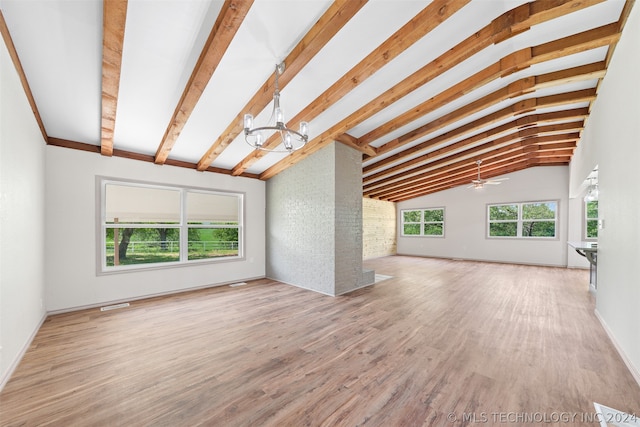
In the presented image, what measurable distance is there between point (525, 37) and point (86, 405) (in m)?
5.40

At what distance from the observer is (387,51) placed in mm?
2549

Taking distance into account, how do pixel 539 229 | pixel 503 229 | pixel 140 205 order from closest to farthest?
pixel 140 205, pixel 539 229, pixel 503 229

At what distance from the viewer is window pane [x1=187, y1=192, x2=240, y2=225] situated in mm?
5231

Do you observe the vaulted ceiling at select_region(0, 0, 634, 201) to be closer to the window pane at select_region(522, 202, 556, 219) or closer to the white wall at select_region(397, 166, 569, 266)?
the white wall at select_region(397, 166, 569, 266)

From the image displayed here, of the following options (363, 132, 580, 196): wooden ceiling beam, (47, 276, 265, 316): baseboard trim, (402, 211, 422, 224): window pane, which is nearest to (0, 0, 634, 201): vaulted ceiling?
(363, 132, 580, 196): wooden ceiling beam

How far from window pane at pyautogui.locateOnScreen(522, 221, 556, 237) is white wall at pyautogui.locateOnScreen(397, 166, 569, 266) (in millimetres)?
201

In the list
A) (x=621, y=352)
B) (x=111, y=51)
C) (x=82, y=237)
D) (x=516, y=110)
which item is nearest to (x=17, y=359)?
(x=82, y=237)

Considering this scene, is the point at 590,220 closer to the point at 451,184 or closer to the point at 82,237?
the point at 451,184

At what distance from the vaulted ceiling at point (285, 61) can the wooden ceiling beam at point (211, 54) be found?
0.01 meters

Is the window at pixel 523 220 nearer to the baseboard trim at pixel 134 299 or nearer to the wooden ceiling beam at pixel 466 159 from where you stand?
the wooden ceiling beam at pixel 466 159

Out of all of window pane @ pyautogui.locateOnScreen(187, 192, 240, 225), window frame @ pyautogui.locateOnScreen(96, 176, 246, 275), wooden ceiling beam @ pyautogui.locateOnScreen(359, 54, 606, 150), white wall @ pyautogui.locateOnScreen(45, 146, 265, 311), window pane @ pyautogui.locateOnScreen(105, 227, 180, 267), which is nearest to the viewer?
wooden ceiling beam @ pyautogui.locateOnScreen(359, 54, 606, 150)

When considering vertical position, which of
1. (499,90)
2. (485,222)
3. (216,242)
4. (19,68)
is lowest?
(216,242)

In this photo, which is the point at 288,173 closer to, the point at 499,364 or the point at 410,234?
the point at 499,364

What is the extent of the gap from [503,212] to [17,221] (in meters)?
11.3
